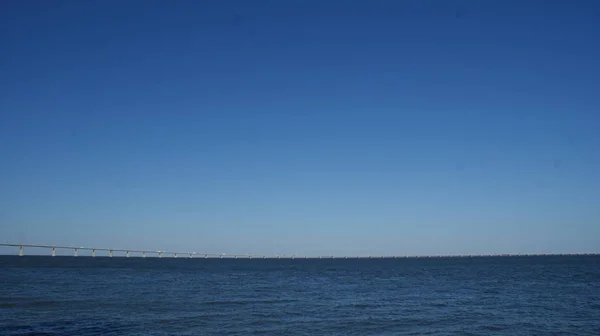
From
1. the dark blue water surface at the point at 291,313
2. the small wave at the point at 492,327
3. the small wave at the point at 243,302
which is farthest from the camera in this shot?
the small wave at the point at 243,302

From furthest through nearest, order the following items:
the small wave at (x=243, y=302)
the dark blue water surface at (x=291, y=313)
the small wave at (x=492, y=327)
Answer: the small wave at (x=243, y=302), the small wave at (x=492, y=327), the dark blue water surface at (x=291, y=313)

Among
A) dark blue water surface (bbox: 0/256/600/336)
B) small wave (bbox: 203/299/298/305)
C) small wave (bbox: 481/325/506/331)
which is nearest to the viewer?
dark blue water surface (bbox: 0/256/600/336)

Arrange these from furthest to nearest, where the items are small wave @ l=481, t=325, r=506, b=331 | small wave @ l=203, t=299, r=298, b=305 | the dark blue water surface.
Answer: small wave @ l=203, t=299, r=298, b=305 → small wave @ l=481, t=325, r=506, b=331 → the dark blue water surface

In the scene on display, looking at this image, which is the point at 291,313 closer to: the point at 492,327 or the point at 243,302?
the point at 243,302

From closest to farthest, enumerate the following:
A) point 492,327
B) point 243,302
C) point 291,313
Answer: point 492,327
point 291,313
point 243,302

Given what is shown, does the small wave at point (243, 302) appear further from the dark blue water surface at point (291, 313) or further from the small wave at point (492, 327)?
the small wave at point (492, 327)

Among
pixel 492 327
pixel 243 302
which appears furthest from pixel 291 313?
pixel 492 327

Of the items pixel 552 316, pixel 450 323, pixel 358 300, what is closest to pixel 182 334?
pixel 450 323

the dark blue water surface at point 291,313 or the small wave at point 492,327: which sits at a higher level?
the dark blue water surface at point 291,313

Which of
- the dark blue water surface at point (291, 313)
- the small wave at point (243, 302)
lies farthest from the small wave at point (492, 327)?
the small wave at point (243, 302)

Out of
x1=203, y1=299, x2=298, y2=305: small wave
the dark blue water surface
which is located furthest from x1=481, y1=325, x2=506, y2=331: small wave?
x1=203, y1=299, x2=298, y2=305: small wave

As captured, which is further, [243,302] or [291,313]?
[243,302]

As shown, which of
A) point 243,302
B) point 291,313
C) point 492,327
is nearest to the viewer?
point 492,327

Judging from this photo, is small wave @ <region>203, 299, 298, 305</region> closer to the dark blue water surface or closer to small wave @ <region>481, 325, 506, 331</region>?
the dark blue water surface
